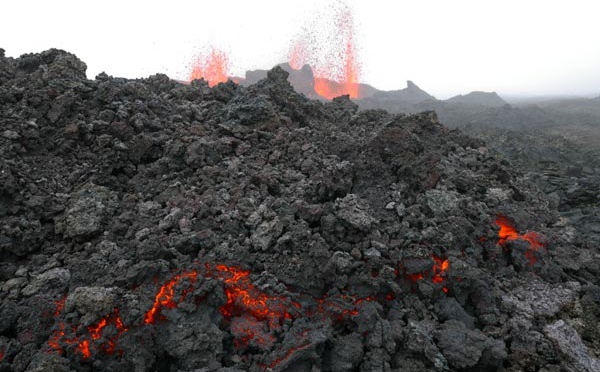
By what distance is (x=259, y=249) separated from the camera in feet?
16.7

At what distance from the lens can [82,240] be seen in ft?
17.0

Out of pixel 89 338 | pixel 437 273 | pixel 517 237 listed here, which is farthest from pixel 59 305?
pixel 517 237

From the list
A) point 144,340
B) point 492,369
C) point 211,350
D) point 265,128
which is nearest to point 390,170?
point 265,128

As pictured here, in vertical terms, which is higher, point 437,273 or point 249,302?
point 249,302

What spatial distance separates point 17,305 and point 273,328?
9.70 ft

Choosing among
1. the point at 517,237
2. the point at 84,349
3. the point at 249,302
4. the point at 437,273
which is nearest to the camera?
the point at 84,349

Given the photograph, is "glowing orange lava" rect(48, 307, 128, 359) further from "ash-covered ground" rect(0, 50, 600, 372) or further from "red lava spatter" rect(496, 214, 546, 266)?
"red lava spatter" rect(496, 214, 546, 266)

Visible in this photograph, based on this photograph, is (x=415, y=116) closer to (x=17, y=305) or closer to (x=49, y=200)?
(x=49, y=200)

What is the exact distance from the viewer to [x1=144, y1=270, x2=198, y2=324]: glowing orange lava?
14.0 feet

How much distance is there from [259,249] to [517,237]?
4.24 m

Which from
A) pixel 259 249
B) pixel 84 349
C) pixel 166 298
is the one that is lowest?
pixel 84 349

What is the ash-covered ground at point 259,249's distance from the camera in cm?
412

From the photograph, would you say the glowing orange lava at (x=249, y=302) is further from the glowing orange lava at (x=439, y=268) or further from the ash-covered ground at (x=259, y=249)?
the glowing orange lava at (x=439, y=268)

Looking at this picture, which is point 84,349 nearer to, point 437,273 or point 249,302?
point 249,302
